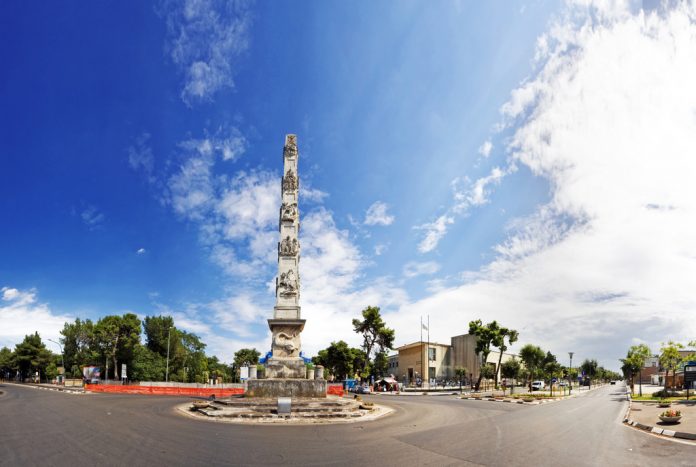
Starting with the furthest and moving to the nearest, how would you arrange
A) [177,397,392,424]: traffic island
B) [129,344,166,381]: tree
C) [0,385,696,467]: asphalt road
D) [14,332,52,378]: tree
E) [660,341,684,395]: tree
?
1. [14,332,52,378]: tree
2. [129,344,166,381]: tree
3. [660,341,684,395]: tree
4. [177,397,392,424]: traffic island
5. [0,385,696,467]: asphalt road

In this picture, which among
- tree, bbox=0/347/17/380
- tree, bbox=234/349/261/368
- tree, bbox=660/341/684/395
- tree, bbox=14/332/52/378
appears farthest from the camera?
tree, bbox=234/349/261/368

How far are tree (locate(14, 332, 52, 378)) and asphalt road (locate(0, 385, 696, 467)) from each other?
3565 inches

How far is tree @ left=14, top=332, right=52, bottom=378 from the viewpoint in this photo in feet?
297

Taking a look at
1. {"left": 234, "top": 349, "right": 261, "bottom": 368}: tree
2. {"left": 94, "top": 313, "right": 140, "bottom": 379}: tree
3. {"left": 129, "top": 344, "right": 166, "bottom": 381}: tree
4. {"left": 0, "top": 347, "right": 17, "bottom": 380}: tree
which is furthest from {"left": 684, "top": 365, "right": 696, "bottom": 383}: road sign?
{"left": 0, "top": 347, "right": 17, "bottom": 380}: tree

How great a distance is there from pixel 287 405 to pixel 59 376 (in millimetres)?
87501

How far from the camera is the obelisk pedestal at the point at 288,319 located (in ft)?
81.4

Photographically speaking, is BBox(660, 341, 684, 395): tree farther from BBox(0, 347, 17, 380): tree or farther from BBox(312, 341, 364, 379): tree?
BBox(0, 347, 17, 380): tree

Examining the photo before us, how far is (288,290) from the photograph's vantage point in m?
28.7

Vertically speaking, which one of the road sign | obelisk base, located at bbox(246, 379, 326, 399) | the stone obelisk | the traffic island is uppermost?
the stone obelisk

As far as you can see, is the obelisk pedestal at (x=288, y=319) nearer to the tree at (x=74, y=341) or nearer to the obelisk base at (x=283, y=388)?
the obelisk base at (x=283, y=388)

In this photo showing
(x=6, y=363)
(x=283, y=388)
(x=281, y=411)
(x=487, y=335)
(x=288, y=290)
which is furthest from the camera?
(x=6, y=363)

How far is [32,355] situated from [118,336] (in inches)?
1527

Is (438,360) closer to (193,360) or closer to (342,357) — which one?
(342,357)

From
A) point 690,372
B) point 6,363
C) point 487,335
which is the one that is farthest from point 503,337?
point 6,363
